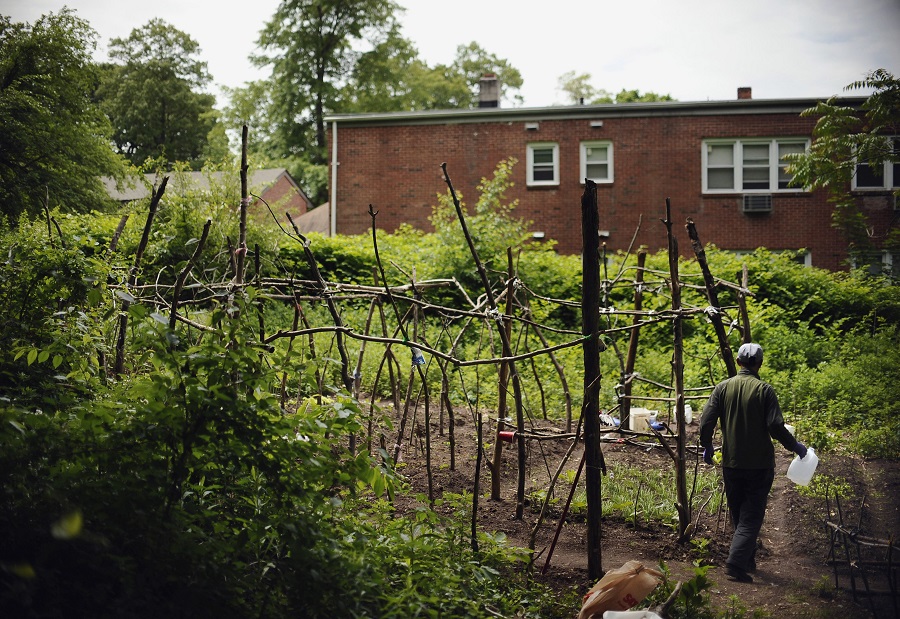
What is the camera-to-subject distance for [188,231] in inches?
536

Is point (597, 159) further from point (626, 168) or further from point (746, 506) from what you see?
point (746, 506)

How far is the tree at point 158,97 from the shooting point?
39.0 metres

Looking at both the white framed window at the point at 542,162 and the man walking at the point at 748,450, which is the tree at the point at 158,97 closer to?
the white framed window at the point at 542,162

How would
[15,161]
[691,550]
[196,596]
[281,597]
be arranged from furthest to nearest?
[15,161], [691,550], [281,597], [196,596]

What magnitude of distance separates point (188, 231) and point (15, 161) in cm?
469

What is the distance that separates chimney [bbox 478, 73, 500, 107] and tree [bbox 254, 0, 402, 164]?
37.8ft

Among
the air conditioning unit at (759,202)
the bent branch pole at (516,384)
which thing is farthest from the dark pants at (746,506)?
the air conditioning unit at (759,202)

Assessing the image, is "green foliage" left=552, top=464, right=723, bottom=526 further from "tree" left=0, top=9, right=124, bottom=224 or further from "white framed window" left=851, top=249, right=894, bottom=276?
"white framed window" left=851, top=249, right=894, bottom=276

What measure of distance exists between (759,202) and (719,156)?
171 cm

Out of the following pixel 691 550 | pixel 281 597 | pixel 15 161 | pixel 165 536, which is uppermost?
Result: pixel 15 161

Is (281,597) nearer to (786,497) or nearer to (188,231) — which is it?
(786,497)

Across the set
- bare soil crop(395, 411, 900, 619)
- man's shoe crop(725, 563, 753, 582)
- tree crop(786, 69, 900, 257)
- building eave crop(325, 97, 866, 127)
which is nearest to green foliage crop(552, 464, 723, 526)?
bare soil crop(395, 411, 900, 619)

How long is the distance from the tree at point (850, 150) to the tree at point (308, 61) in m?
22.2

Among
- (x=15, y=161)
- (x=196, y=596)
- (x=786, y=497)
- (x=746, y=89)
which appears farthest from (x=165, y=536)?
(x=746, y=89)
